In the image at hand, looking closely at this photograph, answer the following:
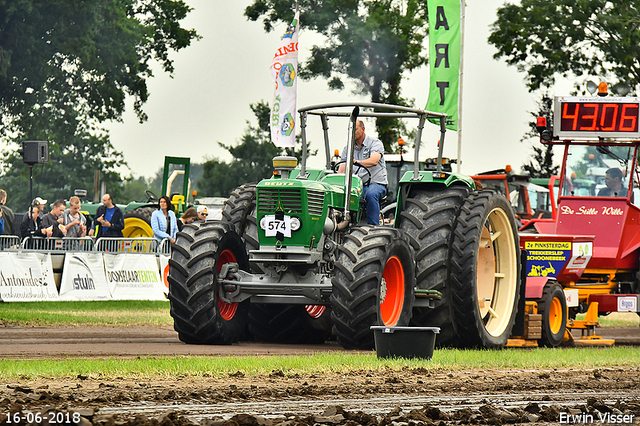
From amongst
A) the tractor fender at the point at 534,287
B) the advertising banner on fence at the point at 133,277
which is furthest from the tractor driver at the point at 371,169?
the advertising banner on fence at the point at 133,277

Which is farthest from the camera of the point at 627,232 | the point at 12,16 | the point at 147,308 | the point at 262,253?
the point at 12,16

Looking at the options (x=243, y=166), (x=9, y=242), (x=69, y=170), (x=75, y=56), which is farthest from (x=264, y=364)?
(x=69, y=170)

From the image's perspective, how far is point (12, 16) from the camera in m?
30.9

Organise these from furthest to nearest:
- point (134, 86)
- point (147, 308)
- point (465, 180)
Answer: point (134, 86), point (147, 308), point (465, 180)

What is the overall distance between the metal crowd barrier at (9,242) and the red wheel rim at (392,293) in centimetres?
1052

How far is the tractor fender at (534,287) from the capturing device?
43.1 ft

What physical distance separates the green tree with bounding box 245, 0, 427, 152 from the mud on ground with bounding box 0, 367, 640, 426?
1023 inches

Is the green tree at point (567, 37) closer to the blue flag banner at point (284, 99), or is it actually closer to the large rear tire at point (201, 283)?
the blue flag banner at point (284, 99)

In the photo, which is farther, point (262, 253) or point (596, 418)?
point (262, 253)

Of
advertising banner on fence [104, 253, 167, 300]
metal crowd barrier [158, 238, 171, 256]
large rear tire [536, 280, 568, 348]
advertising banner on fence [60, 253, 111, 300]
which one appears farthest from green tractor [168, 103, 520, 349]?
metal crowd barrier [158, 238, 171, 256]

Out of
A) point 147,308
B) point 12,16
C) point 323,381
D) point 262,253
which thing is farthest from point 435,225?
point 12,16

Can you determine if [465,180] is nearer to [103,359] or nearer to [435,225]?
[435,225]

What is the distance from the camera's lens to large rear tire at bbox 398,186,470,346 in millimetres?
11148

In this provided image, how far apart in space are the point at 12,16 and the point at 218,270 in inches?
888
